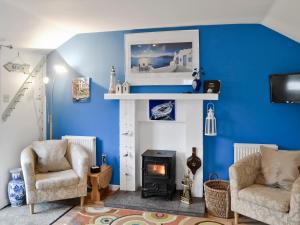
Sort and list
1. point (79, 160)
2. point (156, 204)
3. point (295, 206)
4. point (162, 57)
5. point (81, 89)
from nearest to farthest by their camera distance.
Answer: point (295, 206)
point (156, 204)
point (79, 160)
point (162, 57)
point (81, 89)

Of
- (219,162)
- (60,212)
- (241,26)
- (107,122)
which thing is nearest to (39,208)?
(60,212)

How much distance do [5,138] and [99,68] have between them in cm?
168

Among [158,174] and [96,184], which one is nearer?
[158,174]

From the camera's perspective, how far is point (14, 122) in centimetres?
384

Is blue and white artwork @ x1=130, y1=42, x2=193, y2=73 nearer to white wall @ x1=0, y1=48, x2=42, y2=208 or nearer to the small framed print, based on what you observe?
the small framed print

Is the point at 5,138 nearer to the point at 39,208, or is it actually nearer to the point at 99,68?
the point at 39,208

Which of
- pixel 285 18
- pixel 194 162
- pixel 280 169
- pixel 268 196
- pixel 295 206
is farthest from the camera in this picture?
pixel 194 162

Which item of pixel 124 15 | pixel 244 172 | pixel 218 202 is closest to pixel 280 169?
pixel 244 172

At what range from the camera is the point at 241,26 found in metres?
3.72

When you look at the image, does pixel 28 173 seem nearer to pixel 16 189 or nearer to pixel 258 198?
pixel 16 189

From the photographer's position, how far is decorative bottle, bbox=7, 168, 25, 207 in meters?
3.60

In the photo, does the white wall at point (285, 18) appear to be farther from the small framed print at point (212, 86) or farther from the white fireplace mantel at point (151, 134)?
the white fireplace mantel at point (151, 134)

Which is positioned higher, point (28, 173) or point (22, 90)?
point (22, 90)

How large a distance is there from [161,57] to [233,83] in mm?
1100
